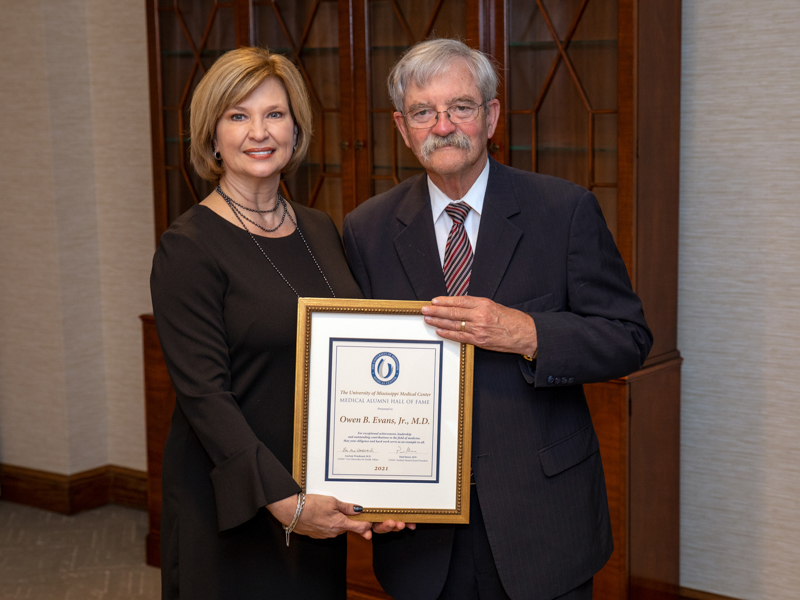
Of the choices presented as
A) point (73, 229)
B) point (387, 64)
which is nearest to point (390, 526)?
point (387, 64)

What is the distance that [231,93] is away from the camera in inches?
73.3

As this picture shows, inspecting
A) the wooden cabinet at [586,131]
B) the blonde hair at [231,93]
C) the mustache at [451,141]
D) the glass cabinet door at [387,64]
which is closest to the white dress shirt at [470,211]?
the mustache at [451,141]

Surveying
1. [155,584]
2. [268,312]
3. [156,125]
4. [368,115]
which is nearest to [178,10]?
[156,125]

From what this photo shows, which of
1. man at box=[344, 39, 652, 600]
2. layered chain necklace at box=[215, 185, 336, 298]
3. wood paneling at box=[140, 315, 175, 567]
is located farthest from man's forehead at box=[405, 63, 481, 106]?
wood paneling at box=[140, 315, 175, 567]

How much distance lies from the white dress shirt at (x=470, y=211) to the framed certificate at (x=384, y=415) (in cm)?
26

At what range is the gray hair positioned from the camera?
1.83 meters

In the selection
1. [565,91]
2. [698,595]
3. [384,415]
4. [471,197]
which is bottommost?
[698,595]

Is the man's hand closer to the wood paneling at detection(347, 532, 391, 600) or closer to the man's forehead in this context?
the man's forehead

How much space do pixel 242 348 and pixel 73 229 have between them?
2957 millimetres

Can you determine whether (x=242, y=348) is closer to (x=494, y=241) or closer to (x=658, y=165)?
(x=494, y=241)

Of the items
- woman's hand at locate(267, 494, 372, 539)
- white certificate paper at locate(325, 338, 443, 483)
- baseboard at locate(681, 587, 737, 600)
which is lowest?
baseboard at locate(681, 587, 737, 600)

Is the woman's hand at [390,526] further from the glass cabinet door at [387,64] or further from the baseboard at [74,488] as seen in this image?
the baseboard at [74,488]

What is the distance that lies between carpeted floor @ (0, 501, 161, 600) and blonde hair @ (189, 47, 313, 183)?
2.36 meters

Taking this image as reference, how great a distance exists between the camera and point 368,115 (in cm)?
318
